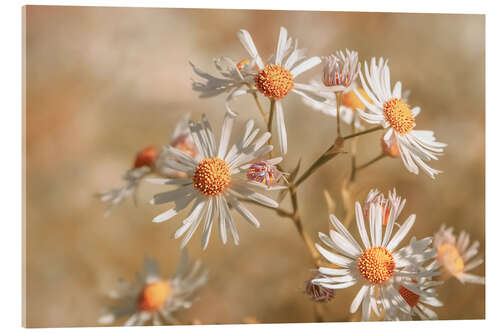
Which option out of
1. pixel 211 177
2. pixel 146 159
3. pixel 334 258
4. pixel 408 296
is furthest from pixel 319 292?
pixel 146 159

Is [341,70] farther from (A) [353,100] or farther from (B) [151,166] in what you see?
(B) [151,166]

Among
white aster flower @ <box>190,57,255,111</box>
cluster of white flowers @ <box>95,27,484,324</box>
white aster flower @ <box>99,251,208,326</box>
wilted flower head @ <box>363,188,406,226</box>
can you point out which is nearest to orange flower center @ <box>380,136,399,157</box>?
cluster of white flowers @ <box>95,27,484,324</box>

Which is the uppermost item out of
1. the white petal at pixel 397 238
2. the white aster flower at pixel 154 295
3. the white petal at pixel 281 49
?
the white petal at pixel 281 49

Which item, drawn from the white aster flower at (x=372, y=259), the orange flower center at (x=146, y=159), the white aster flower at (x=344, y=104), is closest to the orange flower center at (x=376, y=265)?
the white aster flower at (x=372, y=259)

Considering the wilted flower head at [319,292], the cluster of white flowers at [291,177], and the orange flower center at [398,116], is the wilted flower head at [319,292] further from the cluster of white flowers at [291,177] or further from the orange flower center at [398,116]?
the orange flower center at [398,116]

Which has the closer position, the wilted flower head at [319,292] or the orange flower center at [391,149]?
the wilted flower head at [319,292]

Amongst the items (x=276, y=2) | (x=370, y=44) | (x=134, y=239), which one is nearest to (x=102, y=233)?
(x=134, y=239)

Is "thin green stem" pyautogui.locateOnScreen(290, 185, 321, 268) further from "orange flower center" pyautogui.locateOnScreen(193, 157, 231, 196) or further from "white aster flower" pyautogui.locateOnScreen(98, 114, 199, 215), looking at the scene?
"white aster flower" pyautogui.locateOnScreen(98, 114, 199, 215)
